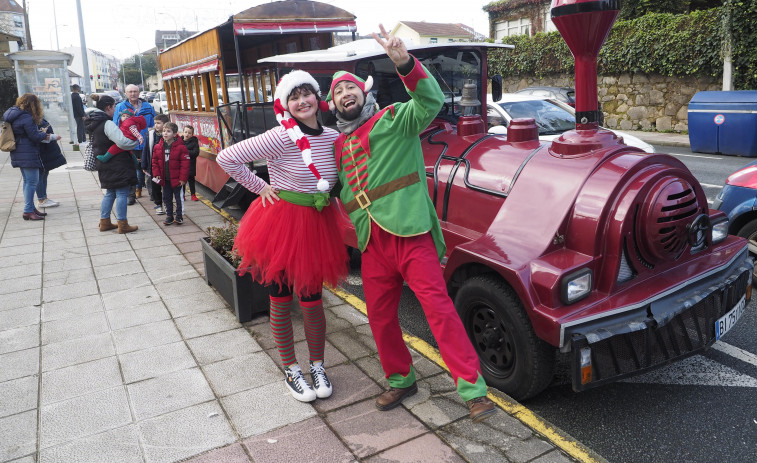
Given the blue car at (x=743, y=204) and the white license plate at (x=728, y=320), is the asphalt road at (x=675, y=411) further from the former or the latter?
the blue car at (x=743, y=204)

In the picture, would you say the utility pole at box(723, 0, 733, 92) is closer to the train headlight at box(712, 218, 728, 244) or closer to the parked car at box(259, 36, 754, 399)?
the train headlight at box(712, 218, 728, 244)

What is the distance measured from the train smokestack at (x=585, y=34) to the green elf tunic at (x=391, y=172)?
127 cm

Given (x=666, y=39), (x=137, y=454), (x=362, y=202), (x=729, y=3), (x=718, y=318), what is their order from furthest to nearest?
(x=666, y=39), (x=729, y=3), (x=718, y=318), (x=362, y=202), (x=137, y=454)

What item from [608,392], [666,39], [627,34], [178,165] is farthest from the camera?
[627,34]

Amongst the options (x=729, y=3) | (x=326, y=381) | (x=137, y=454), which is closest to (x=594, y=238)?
(x=326, y=381)

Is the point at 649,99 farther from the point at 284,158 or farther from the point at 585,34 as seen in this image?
the point at 284,158

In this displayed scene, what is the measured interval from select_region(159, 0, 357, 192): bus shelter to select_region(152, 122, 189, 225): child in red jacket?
→ 754 millimetres

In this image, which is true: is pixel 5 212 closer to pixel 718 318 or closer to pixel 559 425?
pixel 559 425

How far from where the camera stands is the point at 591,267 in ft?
9.92

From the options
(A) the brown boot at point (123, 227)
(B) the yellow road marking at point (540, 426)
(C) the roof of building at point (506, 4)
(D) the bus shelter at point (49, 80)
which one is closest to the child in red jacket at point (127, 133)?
(A) the brown boot at point (123, 227)

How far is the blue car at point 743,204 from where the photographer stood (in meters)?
4.68

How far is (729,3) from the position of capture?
48.0ft

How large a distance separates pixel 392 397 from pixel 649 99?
18066 millimetres

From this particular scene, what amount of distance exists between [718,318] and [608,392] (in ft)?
2.51
